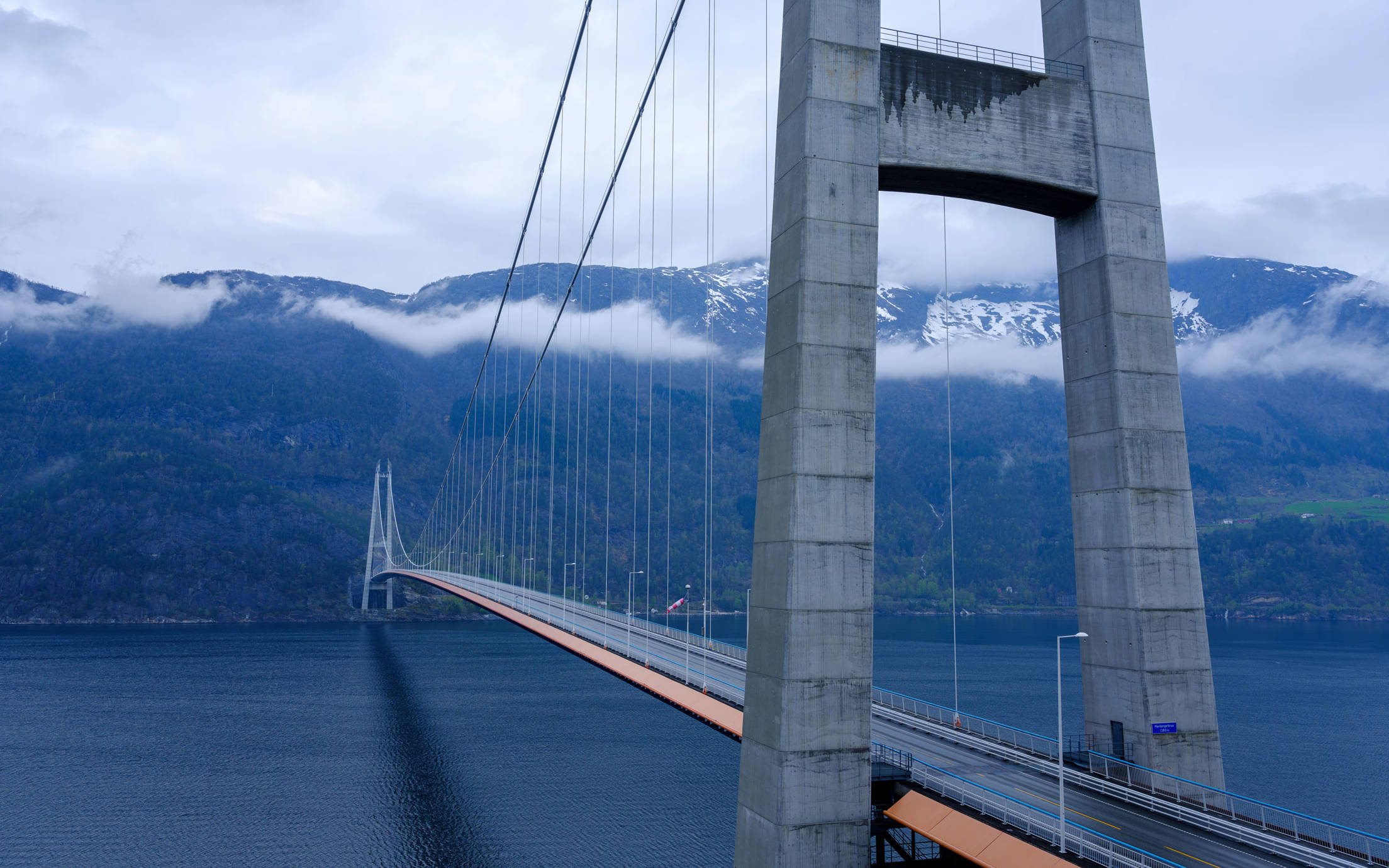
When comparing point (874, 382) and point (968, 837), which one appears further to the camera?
point (874, 382)

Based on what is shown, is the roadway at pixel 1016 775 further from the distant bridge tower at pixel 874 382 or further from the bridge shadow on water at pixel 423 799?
the bridge shadow on water at pixel 423 799

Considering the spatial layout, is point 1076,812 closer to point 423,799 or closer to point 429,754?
point 423,799

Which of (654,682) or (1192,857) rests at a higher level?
(654,682)

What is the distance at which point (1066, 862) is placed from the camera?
18547 mm

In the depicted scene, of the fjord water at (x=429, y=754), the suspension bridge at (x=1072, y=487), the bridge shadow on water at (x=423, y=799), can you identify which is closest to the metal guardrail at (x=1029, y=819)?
the suspension bridge at (x=1072, y=487)

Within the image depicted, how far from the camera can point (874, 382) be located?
23.5 m

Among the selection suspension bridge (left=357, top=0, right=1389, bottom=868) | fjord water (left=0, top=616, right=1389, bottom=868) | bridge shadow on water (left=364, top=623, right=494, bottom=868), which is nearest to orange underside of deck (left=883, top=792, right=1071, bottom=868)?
suspension bridge (left=357, top=0, right=1389, bottom=868)

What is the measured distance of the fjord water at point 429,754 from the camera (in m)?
45.0

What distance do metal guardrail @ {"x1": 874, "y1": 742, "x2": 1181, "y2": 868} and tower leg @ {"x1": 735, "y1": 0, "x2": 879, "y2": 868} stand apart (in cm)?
223

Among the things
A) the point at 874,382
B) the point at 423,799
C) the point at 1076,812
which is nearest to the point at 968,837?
the point at 1076,812

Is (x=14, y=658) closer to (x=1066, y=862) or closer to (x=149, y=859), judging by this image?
(x=149, y=859)

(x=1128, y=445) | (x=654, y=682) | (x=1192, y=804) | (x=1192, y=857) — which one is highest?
(x=1128, y=445)

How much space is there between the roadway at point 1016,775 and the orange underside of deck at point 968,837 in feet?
6.28

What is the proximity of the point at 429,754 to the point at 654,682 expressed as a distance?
32.7 meters
